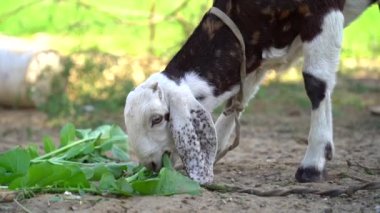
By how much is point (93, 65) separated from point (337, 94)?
268 cm

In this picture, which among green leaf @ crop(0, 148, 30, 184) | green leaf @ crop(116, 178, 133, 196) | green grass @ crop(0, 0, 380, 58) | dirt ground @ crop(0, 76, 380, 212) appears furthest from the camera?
green grass @ crop(0, 0, 380, 58)

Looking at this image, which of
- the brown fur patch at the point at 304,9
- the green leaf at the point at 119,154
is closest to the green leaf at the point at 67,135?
the green leaf at the point at 119,154

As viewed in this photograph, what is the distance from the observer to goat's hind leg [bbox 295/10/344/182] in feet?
17.2

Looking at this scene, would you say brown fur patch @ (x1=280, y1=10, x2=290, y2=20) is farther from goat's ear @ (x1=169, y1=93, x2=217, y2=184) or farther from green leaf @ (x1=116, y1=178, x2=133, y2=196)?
green leaf @ (x1=116, y1=178, x2=133, y2=196)

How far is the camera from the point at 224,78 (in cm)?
535

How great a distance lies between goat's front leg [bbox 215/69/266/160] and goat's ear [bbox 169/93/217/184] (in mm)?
578

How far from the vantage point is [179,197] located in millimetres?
4617

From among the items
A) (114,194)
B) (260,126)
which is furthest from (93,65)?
(114,194)

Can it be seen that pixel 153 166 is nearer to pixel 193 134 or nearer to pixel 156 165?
pixel 156 165

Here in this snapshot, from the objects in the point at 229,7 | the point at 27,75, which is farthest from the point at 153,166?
the point at 27,75

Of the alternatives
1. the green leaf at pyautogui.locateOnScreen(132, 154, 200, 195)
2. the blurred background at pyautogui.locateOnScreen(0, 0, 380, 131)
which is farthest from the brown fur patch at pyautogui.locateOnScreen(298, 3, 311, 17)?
the blurred background at pyautogui.locateOnScreen(0, 0, 380, 131)

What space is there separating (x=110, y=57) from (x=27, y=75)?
849mm

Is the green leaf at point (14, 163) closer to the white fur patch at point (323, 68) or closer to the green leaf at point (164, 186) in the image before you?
the green leaf at point (164, 186)

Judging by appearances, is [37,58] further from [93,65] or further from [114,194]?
[114,194]
